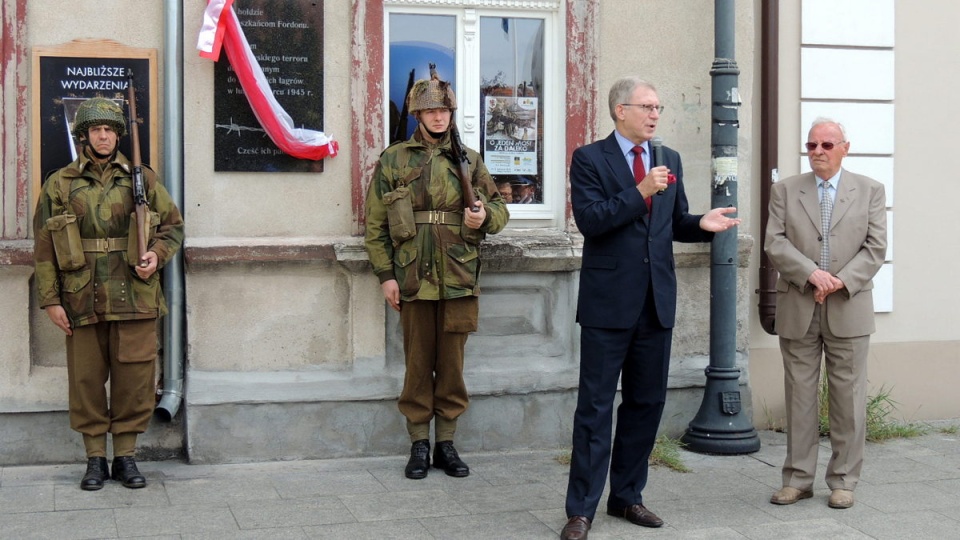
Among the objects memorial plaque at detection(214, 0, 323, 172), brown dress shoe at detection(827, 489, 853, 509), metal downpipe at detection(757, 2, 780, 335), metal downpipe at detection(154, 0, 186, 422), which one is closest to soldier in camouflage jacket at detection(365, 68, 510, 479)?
memorial plaque at detection(214, 0, 323, 172)

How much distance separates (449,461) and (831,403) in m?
2.11

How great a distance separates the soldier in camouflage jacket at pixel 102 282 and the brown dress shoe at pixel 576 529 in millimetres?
2367

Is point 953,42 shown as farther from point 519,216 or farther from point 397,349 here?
point 397,349

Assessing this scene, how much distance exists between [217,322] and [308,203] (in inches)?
34.4

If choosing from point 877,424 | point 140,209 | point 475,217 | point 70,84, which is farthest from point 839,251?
point 70,84

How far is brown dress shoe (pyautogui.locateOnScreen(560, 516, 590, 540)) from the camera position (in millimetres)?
5559

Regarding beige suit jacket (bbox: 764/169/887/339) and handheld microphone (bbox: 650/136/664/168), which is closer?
handheld microphone (bbox: 650/136/664/168)

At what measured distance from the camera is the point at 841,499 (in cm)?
627

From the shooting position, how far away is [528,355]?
7.75m

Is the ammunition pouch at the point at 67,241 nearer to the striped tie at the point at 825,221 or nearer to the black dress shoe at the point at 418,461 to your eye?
the black dress shoe at the point at 418,461

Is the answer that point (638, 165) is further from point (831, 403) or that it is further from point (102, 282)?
point (102, 282)

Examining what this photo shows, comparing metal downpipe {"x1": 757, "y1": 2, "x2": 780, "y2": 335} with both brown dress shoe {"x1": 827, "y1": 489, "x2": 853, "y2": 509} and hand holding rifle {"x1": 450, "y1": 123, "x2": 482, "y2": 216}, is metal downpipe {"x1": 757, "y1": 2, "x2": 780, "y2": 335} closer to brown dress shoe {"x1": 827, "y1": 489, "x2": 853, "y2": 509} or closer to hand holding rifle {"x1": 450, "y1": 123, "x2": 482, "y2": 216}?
brown dress shoe {"x1": 827, "y1": 489, "x2": 853, "y2": 509}

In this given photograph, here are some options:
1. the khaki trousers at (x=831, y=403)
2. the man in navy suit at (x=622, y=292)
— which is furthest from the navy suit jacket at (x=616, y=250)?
the khaki trousers at (x=831, y=403)

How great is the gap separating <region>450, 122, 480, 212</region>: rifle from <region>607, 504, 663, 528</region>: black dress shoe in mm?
1867
